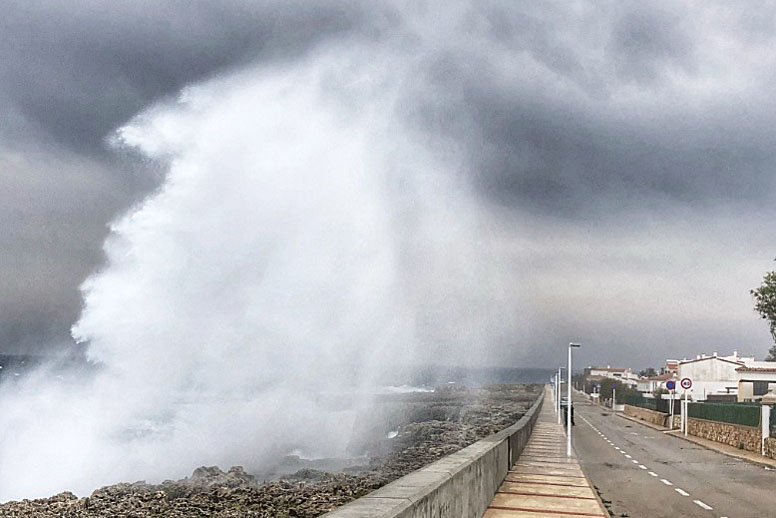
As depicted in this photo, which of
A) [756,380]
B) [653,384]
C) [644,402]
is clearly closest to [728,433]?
[644,402]

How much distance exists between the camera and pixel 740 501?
17.4 m

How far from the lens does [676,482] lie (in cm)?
2159

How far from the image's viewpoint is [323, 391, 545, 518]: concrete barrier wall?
613 centimetres

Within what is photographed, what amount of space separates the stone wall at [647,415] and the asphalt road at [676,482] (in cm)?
2495

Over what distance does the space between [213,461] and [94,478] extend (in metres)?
7.66

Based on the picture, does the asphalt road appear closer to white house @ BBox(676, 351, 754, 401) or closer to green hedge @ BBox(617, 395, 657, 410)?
green hedge @ BBox(617, 395, 657, 410)

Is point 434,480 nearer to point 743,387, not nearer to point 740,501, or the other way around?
point 740,501

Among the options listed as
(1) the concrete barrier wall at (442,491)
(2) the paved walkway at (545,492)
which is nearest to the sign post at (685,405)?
(2) the paved walkway at (545,492)

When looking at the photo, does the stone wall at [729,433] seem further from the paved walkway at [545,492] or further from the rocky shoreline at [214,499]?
the rocky shoreline at [214,499]

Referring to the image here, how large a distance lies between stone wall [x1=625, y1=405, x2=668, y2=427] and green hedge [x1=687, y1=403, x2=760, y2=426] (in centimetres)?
992

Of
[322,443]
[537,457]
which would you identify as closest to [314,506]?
[537,457]

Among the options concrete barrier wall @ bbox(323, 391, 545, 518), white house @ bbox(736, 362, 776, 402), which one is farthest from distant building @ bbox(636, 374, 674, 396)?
concrete barrier wall @ bbox(323, 391, 545, 518)

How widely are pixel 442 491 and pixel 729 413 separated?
118 ft

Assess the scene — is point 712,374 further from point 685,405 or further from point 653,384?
point 685,405
